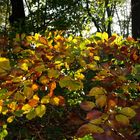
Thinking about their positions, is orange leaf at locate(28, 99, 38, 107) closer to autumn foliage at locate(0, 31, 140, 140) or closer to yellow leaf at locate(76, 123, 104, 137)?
autumn foliage at locate(0, 31, 140, 140)

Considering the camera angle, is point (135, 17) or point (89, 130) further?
point (135, 17)

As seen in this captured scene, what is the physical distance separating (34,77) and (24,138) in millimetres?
878

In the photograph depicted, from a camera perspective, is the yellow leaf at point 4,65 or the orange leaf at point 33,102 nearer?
the orange leaf at point 33,102

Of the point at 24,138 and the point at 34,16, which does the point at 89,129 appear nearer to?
the point at 24,138

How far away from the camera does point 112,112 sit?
1653 mm

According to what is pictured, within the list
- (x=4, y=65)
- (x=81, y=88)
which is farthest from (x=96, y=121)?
(x=81, y=88)

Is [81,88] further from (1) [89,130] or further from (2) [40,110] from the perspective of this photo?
(1) [89,130]

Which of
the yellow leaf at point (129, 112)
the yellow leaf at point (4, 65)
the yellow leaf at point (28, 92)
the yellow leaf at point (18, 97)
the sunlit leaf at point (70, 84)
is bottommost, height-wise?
the yellow leaf at point (18, 97)

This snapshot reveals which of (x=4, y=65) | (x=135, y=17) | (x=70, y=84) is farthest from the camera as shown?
(x=135, y=17)

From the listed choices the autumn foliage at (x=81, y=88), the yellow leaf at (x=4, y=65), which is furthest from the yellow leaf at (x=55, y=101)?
the yellow leaf at (x=4, y=65)

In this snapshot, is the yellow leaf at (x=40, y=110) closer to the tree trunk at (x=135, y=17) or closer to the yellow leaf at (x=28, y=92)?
the yellow leaf at (x=28, y=92)

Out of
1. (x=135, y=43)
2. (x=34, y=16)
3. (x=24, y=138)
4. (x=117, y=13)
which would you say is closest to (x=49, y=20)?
→ (x=34, y=16)

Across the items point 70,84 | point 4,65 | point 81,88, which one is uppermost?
point 4,65

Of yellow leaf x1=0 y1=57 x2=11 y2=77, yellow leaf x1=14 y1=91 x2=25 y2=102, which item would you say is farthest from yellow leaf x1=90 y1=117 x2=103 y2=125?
yellow leaf x1=0 y1=57 x2=11 y2=77
